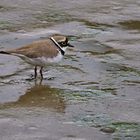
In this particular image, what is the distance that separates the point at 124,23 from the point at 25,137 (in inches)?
259

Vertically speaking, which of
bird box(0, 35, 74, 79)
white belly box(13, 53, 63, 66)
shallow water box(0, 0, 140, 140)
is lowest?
shallow water box(0, 0, 140, 140)

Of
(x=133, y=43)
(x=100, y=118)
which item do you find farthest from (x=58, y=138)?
(x=133, y=43)

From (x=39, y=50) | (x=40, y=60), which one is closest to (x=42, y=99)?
(x=40, y=60)

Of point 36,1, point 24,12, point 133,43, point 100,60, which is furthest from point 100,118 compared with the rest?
point 36,1

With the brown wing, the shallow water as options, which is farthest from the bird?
the shallow water

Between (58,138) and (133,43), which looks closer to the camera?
→ (58,138)

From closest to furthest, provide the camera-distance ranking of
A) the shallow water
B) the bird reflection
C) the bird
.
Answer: the shallow water
the bird reflection
the bird

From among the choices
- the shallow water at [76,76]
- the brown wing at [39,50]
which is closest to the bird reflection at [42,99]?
the shallow water at [76,76]

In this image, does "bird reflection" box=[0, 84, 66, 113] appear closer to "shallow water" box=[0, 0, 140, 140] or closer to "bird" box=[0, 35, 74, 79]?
"shallow water" box=[0, 0, 140, 140]

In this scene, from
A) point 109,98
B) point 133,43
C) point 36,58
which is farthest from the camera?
point 133,43

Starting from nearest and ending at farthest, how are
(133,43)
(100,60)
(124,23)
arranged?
(100,60) → (133,43) → (124,23)

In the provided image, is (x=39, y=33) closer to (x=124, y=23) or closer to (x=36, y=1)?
(x=124, y=23)

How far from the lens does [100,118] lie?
7961 mm

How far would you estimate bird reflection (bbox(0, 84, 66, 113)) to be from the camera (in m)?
8.39
